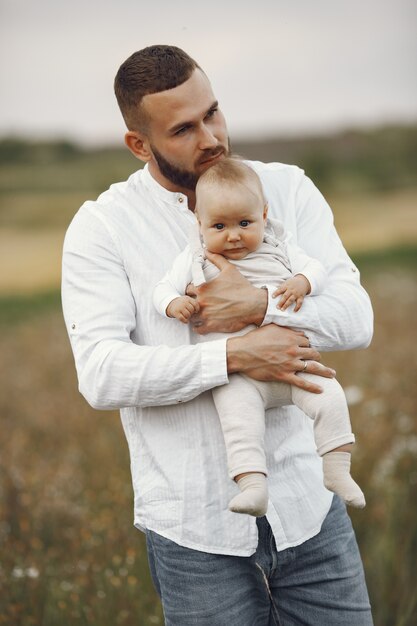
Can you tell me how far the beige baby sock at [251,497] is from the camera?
2.40 m

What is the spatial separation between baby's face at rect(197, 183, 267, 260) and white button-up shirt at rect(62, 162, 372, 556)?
0.18 metres

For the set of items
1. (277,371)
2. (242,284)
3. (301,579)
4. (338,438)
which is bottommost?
(301,579)

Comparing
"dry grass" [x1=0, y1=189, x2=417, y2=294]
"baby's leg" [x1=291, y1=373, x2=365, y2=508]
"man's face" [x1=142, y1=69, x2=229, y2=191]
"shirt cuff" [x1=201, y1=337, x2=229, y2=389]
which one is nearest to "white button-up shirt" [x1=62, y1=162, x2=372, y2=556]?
"shirt cuff" [x1=201, y1=337, x2=229, y2=389]

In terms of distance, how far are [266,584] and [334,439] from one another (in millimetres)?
562

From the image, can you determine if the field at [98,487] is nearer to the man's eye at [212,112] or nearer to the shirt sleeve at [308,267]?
the shirt sleeve at [308,267]

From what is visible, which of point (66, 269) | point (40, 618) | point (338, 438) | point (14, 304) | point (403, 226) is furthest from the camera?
point (403, 226)

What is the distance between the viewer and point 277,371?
2572 millimetres

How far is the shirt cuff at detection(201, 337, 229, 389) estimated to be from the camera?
2545mm

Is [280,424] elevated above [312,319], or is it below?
below

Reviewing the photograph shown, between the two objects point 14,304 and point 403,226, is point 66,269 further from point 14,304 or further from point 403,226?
point 403,226

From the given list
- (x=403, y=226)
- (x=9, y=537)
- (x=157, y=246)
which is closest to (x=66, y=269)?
(x=157, y=246)

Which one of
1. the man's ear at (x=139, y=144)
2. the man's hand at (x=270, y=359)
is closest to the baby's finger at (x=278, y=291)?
the man's hand at (x=270, y=359)

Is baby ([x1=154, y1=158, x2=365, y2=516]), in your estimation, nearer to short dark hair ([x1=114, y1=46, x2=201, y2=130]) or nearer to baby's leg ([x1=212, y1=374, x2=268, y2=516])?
baby's leg ([x1=212, y1=374, x2=268, y2=516])

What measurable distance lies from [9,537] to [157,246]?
8.99 ft
